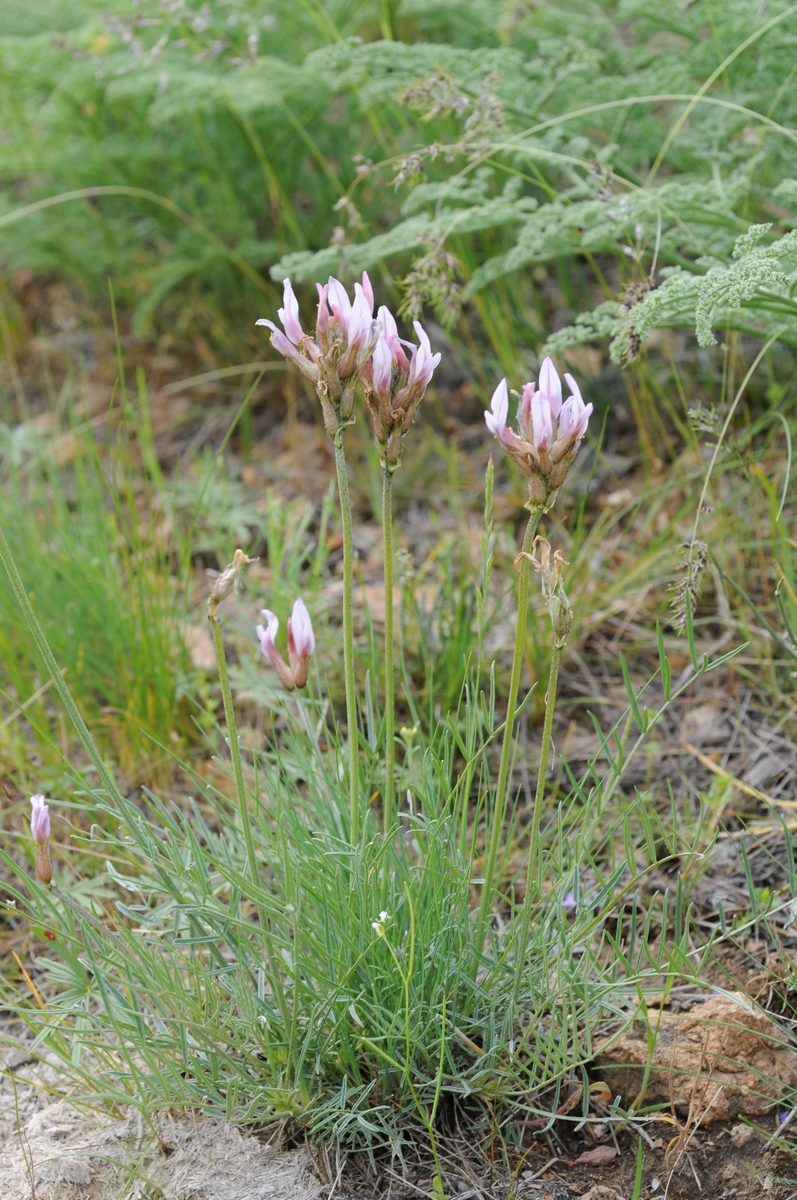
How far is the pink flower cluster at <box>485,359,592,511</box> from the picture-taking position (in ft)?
4.05

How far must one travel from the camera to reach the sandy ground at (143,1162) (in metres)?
1.50

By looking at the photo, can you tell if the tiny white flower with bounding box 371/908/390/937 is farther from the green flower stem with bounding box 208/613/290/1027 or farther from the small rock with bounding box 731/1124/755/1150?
the small rock with bounding box 731/1124/755/1150

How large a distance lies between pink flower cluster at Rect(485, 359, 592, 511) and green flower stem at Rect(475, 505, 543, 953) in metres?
0.04

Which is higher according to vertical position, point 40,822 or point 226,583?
point 226,583

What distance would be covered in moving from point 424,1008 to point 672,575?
148 centimetres

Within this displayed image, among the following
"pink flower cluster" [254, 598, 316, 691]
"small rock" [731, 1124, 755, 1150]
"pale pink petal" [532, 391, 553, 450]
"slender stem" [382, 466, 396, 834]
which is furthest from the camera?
"small rock" [731, 1124, 755, 1150]

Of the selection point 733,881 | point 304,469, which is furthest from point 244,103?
point 733,881

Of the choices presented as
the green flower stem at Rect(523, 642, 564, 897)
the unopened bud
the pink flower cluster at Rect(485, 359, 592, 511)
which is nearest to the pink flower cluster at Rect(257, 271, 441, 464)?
the pink flower cluster at Rect(485, 359, 592, 511)

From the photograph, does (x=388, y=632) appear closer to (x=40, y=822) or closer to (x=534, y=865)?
(x=534, y=865)

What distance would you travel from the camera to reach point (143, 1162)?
5.19 feet

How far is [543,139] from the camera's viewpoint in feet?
8.48

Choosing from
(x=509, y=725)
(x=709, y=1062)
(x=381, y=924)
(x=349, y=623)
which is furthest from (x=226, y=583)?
(x=709, y=1062)

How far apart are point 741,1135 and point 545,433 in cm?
111

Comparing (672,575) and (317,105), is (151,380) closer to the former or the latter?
(317,105)
